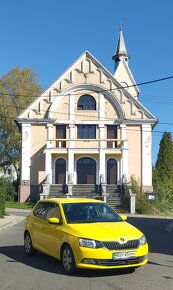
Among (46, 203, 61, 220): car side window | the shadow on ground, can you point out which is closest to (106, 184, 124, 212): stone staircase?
the shadow on ground

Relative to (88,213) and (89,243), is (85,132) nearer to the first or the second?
(88,213)

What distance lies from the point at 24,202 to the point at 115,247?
3257 cm

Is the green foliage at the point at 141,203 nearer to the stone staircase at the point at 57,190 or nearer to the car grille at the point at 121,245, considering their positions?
the stone staircase at the point at 57,190

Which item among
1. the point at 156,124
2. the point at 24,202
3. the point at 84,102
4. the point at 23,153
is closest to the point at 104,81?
the point at 84,102

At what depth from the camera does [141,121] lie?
4128 cm

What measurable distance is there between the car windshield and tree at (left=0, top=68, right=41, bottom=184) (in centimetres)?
4350

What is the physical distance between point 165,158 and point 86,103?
14.7 meters

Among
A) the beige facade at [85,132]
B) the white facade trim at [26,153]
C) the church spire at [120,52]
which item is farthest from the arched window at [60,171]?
the church spire at [120,52]

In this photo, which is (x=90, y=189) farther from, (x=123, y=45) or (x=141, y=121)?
(x=123, y=45)

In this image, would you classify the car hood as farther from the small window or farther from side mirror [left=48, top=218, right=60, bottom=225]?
the small window

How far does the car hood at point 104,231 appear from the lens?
28.1ft

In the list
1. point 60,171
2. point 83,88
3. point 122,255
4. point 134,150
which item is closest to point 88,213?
point 122,255

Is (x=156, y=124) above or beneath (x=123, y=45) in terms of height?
beneath

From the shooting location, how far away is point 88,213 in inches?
393
